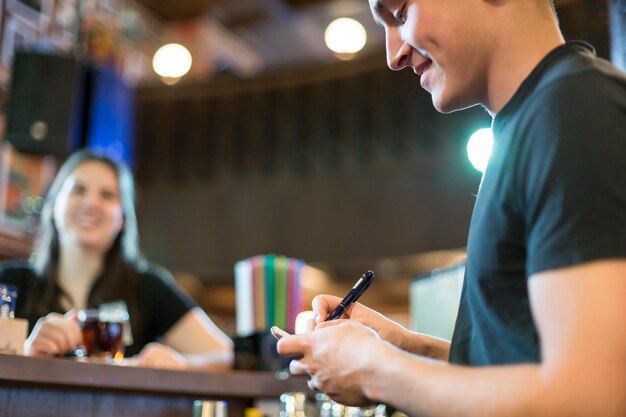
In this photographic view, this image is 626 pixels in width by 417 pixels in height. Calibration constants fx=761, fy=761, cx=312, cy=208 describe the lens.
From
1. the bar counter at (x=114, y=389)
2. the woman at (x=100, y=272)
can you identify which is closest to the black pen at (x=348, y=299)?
the bar counter at (x=114, y=389)

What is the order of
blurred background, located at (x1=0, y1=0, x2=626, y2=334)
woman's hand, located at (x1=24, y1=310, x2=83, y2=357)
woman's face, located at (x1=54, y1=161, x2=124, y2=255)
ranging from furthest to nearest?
blurred background, located at (x1=0, y1=0, x2=626, y2=334), woman's face, located at (x1=54, y1=161, x2=124, y2=255), woman's hand, located at (x1=24, y1=310, x2=83, y2=357)

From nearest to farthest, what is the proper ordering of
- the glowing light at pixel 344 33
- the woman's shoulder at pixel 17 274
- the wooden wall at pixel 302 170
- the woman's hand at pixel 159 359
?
the woman's hand at pixel 159 359
the woman's shoulder at pixel 17 274
the wooden wall at pixel 302 170
the glowing light at pixel 344 33

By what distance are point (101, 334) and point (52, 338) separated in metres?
0.12

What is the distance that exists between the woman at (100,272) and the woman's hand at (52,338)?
27.6 inches

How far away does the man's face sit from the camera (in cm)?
102

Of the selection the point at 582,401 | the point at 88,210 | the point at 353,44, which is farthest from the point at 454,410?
the point at 353,44

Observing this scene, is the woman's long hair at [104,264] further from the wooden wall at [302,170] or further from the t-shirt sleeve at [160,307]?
the wooden wall at [302,170]

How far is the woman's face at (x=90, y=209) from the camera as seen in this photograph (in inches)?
102

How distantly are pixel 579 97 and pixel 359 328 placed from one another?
38cm

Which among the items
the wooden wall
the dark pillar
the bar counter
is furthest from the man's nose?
the wooden wall

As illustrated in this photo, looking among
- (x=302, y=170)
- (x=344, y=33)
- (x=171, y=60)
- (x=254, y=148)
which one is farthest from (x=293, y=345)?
(x=344, y=33)

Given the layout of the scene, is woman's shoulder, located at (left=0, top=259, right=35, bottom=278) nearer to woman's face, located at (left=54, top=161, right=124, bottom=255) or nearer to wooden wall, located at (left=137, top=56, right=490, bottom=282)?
woman's face, located at (left=54, top=161, right=124, bottom=255)

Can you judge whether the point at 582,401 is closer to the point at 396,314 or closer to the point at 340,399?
the point at 340,399

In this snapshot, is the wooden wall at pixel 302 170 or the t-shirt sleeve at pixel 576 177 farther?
the wooden wall at pixel 302 170
